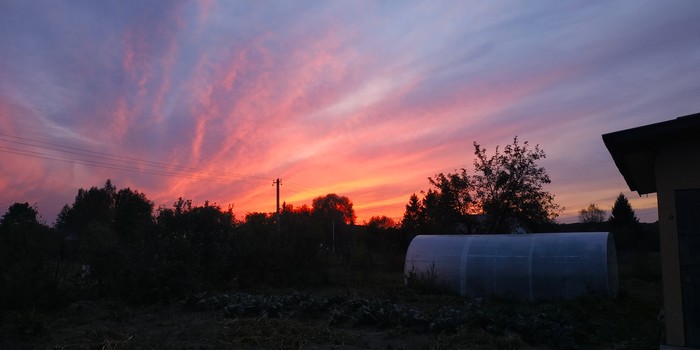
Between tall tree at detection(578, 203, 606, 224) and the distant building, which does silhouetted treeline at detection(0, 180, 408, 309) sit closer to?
the distant building

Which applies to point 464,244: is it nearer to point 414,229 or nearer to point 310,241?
point 310,241

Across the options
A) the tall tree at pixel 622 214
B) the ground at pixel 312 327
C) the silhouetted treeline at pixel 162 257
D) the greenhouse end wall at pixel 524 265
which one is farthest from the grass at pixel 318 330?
the tall tree at pixel 622 214

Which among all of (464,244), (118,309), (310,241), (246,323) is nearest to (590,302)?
(464,244)

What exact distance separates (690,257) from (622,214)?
51.3m

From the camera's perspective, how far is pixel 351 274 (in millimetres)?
21953

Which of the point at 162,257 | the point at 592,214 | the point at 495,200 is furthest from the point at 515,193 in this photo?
the point at 592,214

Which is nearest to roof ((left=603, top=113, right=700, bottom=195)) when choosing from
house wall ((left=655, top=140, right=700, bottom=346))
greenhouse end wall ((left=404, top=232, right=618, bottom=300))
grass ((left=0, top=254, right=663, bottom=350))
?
house wall ((left=655, top=140, right=700, bottom=346))

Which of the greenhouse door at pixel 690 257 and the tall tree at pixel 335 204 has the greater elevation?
the tall tree at pixel 335 204

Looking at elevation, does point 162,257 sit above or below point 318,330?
above

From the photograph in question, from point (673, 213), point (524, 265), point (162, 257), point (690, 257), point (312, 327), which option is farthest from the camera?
point (524, 265)

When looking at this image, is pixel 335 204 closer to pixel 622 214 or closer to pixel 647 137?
pixel 622 214

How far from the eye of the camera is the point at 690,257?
22.5 ft

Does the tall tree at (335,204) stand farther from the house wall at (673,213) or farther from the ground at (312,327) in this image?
the house wall at (673,213)

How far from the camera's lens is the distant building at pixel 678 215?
6797mm
